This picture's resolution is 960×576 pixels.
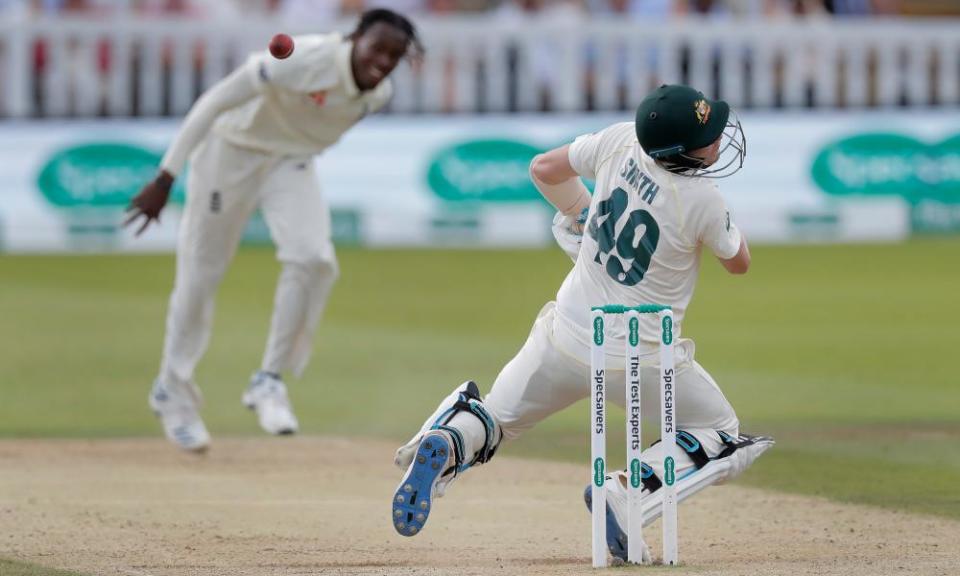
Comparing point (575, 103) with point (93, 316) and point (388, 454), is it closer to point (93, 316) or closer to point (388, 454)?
point (93, 316)

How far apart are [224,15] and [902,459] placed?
40.9 ft

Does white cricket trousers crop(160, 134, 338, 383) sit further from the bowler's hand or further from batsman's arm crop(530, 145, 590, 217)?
batsman's arm crop(530, 145, 590, 217)

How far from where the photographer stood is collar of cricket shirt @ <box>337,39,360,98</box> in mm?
7561

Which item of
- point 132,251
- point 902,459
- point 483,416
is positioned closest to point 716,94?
point 132,251

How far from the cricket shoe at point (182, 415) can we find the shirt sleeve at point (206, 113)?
3.48ft

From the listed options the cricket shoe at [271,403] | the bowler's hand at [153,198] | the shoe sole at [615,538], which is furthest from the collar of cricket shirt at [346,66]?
the shoe sole at [615,538]

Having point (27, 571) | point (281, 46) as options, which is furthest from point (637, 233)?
point (27, 571)

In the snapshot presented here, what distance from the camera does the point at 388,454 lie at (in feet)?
26.3

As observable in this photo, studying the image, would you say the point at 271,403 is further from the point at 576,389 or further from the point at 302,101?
the point at 576,389

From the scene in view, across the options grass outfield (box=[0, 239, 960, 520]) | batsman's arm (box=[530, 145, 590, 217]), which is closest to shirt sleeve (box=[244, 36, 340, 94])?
grass outfield (box=[0, 239, 960, 520])

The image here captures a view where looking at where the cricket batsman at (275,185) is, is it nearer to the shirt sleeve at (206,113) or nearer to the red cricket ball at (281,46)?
the shirt sleeve at (206,113)

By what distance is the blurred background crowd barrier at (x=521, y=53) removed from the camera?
18156 mm

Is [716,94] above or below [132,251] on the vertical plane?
above

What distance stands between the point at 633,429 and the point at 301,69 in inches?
126
